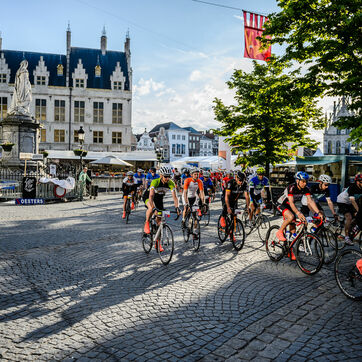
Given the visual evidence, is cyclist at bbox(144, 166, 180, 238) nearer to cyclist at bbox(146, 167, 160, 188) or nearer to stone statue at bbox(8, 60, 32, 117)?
cyclist at bbox(146, 167, 160, 188)

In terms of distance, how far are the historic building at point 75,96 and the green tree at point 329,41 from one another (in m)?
37.9

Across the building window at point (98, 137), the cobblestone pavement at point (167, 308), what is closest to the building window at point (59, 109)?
the building window at point (98, 137)

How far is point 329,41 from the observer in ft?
37.3

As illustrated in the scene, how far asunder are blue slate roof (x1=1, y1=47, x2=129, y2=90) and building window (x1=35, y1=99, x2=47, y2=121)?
2.80 m

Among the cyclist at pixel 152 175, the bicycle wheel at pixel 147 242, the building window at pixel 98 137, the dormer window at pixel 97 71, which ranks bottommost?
the bicycle wheel at pixel 147 242

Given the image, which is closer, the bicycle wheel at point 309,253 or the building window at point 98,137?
the bicycle wheel at point 309,253

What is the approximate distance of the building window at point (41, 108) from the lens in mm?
47656

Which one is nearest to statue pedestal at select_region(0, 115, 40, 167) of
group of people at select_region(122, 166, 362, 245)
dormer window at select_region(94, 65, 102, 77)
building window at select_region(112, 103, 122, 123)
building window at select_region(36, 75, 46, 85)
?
group of people at select_region(122, 166, 362, 245)

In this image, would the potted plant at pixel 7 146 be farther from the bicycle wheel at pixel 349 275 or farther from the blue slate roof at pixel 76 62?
the blue slate roof at pixel 76 62

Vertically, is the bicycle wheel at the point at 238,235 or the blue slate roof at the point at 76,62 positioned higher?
the blue slate roof at the point at 76,62

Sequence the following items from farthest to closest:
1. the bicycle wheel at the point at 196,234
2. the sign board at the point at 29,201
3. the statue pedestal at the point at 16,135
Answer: the statue pedestal at the point at 16,135 < the sign board at the point at 29,201 < the bicycle wheel at the point at 196,234

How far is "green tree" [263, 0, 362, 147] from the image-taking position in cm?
1051

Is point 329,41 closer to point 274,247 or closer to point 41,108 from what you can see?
point 274,247

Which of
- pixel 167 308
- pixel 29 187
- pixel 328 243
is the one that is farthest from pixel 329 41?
pixel 29 187
